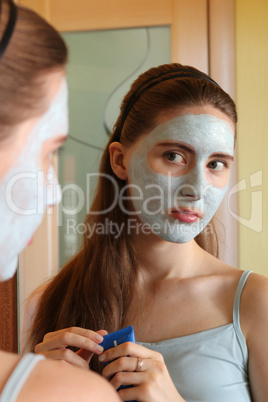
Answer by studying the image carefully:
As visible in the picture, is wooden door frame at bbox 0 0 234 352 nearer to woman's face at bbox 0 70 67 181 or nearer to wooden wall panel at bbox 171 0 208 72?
wooden wall panel at bbox 171 0 208 72

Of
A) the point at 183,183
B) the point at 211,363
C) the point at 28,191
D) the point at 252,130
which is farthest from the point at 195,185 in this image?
the point at 252,130

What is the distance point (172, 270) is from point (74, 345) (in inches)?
10.5

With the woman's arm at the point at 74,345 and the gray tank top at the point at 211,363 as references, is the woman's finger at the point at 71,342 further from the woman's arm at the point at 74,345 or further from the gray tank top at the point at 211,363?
the gray tank top at the point at 211,363

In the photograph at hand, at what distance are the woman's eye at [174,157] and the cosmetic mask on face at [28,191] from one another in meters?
0.37

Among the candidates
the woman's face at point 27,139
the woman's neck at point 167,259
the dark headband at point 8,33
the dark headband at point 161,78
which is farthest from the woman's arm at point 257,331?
the dark headband at point 8,33

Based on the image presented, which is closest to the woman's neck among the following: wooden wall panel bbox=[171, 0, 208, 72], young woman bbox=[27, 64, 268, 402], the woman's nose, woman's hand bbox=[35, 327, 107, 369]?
young woman bbox=[27, 64, 268, 402]

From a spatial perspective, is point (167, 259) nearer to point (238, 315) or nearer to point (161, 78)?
point (238, 315)

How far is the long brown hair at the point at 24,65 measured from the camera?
0.47 meters

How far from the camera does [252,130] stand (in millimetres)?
1690

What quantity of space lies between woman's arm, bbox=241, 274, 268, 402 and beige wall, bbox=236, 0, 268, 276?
80 centimetres

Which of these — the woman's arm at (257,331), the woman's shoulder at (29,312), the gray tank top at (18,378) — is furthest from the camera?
the woman's shoulder at (29,312)

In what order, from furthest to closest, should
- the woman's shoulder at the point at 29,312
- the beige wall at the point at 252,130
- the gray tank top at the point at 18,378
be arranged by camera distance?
the beige wall at the point at 252,130 → the woman's shoulder at the point at 29,312 → the gray tank top at the point at 18,378

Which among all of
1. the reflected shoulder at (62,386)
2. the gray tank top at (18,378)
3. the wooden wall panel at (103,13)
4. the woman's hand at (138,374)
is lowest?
the woman's hand at (138,374)

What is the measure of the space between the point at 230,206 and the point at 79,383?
4.23ft
